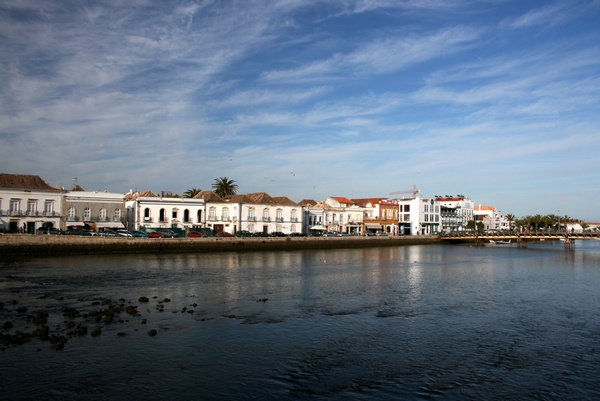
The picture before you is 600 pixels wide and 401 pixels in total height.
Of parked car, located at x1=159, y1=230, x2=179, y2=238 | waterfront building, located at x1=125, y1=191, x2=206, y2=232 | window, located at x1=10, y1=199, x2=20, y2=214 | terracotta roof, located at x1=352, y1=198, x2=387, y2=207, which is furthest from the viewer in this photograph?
terracotta roof, located at x1=352, y1=198, x2=387, y2=207

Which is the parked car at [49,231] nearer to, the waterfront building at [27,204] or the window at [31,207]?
the waterfront building at [27,204]

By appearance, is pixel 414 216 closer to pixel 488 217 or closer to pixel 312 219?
pixel 312 219

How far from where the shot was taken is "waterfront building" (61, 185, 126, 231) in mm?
60406

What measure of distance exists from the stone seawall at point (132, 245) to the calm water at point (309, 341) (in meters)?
16.0

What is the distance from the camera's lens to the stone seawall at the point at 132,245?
158 feet

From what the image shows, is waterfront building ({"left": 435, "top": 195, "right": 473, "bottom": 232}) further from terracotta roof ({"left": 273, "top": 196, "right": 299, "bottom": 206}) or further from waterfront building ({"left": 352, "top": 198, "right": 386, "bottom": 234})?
terracotta roof ({"left": 273, "top": 196, "right": 299, "bottom": 206})

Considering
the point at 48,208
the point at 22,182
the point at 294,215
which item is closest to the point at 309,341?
the point at 48,208

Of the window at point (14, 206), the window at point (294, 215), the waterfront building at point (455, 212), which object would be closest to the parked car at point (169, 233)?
the window at point (14, 206)

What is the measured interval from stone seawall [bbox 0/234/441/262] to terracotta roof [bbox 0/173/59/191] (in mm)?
10573

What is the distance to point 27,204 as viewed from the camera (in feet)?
188

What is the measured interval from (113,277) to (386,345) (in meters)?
22.8

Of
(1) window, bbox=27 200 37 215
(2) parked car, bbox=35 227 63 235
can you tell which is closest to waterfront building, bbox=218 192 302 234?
(2) parked car, bbox=35 227 63 235

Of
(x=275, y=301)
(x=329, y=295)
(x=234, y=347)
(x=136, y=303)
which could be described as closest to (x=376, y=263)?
(x=329, y=295)

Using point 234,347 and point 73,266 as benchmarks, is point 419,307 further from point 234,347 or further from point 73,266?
point 73,266
